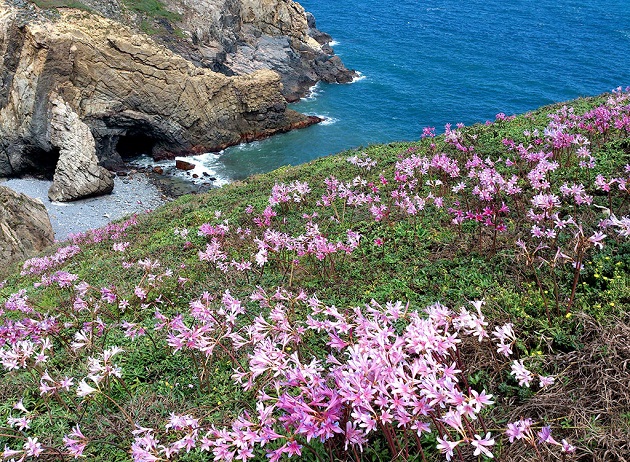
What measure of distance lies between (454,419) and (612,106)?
1192cm

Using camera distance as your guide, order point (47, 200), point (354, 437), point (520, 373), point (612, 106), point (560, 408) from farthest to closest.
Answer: point (47, 200) < point (612, 106) < point (560, 408) < point (520, 373) < point (354, 437)

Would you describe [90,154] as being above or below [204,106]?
below

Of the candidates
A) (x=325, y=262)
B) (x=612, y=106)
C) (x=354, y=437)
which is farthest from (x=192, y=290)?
(x=612, y=106)

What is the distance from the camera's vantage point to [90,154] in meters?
34.2

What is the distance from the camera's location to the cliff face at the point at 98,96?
34.4 metres

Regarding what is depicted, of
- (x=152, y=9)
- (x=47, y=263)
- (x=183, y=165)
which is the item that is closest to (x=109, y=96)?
(x=183, y=165)

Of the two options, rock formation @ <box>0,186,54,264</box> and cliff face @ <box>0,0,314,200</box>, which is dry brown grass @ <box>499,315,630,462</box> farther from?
cliff face @ <box>0,0,314,200</box>

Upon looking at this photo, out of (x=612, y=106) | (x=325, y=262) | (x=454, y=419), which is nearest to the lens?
(x=454, y=419)

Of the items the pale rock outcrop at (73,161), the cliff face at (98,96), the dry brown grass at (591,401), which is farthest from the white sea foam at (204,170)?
the dry brown grass at (591,401)

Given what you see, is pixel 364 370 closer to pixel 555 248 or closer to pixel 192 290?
pixel 555 248

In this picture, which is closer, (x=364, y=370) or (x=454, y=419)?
(x=454, y=419)

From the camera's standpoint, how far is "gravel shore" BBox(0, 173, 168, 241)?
1183 inches

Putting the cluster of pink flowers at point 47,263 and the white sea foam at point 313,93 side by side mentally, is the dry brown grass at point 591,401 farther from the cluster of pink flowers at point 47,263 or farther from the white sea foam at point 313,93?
the white sea foam at point 313,93

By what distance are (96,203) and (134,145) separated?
A: 1201 centimetres
